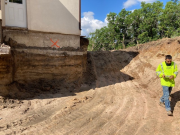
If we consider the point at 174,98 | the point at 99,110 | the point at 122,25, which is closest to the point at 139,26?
the point at 122,25

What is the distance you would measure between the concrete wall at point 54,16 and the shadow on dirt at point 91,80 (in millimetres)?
2476

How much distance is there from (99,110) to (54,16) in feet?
16.7

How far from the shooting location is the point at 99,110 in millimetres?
4582

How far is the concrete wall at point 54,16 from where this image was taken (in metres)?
6.58

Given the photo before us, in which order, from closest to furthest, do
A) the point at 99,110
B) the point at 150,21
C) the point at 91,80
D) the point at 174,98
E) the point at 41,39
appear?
the point at 99,110
the point at 174,98
the point at 41,39
the point at 91,80
the point at 150,21

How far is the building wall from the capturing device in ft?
21.6

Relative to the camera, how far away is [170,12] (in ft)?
54.7

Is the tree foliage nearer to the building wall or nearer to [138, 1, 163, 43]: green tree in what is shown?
[138, 1, 163, 43]: green tree

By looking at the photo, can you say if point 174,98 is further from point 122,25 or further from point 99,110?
point 122,25

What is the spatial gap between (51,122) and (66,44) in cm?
459

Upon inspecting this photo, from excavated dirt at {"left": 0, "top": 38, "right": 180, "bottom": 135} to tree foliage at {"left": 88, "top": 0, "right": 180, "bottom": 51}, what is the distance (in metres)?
9.76

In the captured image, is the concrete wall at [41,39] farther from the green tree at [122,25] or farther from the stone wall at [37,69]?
the green tree at [122,25]

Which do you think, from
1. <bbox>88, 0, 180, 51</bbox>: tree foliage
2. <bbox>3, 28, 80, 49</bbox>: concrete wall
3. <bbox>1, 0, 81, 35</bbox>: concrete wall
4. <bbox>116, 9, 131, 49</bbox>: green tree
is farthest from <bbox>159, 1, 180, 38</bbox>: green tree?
<bbox>3, 28, 80, 49</bbox>: concrete wall

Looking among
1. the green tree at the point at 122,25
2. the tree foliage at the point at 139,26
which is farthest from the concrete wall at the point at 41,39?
the green tree at the point at 122,25
